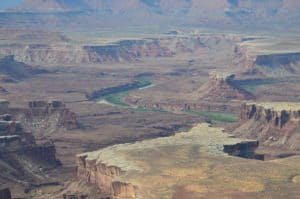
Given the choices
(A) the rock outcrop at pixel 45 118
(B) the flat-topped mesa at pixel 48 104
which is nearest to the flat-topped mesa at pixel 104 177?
(A) the rock outcrop at pixel 45 118

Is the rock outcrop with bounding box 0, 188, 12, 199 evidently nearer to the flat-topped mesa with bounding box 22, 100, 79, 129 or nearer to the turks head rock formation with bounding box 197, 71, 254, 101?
the flat-topped mesa with bounding box 22, 100, 79, 129

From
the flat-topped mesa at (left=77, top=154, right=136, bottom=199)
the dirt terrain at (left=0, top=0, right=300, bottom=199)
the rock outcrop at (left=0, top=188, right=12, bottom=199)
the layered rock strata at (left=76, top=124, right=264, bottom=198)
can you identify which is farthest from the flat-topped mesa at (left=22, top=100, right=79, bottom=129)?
the rock outcrop at (left=0, top=188, right=12, bottom=199)

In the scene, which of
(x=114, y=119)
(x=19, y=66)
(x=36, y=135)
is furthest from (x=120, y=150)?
(x=19, y=66)

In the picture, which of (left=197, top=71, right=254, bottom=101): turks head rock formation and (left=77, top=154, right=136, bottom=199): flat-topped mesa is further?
(left=197, top=71, right=254, bottom=101): turks head rock formation

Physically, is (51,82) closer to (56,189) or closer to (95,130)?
(95,130)

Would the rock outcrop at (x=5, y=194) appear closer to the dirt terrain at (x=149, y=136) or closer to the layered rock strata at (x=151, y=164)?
the dirt terrain at (x=149, y=136)

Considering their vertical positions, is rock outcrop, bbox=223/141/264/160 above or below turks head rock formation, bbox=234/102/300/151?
above
